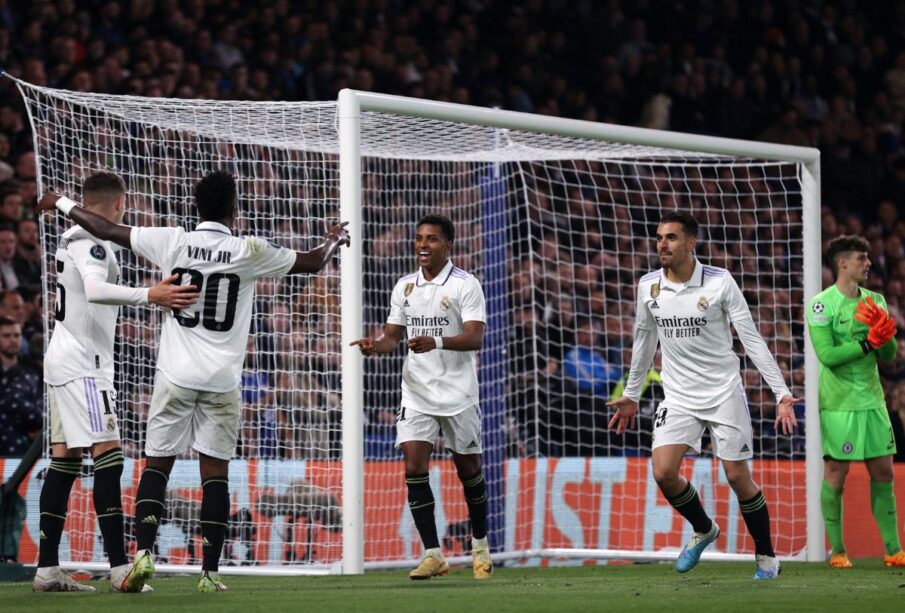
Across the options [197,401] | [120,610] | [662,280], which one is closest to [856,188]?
[662,280]

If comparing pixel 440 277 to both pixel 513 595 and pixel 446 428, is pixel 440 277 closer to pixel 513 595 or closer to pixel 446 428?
pixel 446 428

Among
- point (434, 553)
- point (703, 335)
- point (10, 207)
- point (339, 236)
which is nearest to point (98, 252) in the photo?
point (339, 236)

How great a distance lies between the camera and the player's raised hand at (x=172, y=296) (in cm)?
668

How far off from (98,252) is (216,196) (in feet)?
2.41

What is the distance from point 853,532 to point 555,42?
7.88 m

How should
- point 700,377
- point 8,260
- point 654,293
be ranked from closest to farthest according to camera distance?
1. point 700,377
2. point 654,293
3. point 8,260

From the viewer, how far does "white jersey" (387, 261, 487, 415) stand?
323 inches

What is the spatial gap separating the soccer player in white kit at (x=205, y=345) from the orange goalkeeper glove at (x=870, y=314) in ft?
12.6

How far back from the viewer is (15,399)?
10211mm

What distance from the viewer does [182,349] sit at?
6.90 metres

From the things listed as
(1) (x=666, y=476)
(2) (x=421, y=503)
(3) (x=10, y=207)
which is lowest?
(2) (x=421, y=503)

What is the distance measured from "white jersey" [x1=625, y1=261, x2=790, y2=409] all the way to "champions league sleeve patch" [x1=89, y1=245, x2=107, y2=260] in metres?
2.89

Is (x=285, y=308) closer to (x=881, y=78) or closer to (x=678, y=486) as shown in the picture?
(x=678, y=486)

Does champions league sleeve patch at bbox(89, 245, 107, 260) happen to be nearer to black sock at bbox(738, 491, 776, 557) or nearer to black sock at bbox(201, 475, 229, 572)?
black sock at bbox(201, 475, 229, 572)
